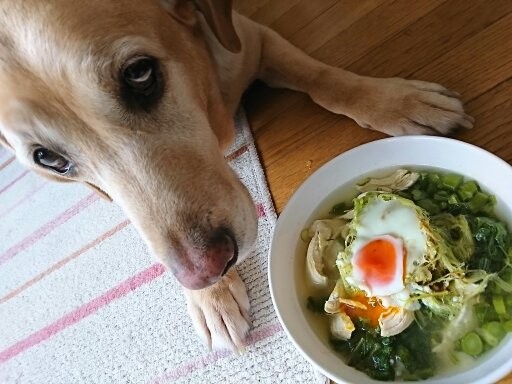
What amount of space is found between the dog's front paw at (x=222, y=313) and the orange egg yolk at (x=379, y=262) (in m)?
0.38

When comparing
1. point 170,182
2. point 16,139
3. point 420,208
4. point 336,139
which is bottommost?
point 336,139

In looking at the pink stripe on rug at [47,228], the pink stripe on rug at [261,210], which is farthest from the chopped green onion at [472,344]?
the pink stripe on rug at [47,228]

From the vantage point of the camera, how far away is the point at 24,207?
1.97 metres

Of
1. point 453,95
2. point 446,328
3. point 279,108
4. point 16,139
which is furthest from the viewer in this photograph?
point 279,108

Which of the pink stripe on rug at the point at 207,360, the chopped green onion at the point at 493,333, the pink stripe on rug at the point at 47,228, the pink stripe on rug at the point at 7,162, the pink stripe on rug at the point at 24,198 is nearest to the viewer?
the chopped green onion at the point at 493,333

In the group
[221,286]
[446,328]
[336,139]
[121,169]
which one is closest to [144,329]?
[221,286]

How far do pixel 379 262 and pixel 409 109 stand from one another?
0.42 meters

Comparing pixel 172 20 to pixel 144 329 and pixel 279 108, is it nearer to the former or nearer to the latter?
pixel 279 108

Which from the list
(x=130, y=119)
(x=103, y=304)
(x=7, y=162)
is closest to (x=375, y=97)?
(x=130, y=119)

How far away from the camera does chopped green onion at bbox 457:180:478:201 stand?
1060mm

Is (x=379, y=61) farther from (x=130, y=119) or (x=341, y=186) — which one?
(x=130, y=119)

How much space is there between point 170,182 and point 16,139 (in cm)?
29

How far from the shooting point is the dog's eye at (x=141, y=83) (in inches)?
42.2

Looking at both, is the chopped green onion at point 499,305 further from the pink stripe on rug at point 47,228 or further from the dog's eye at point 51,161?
the pink stripe on rug at point 47,228
